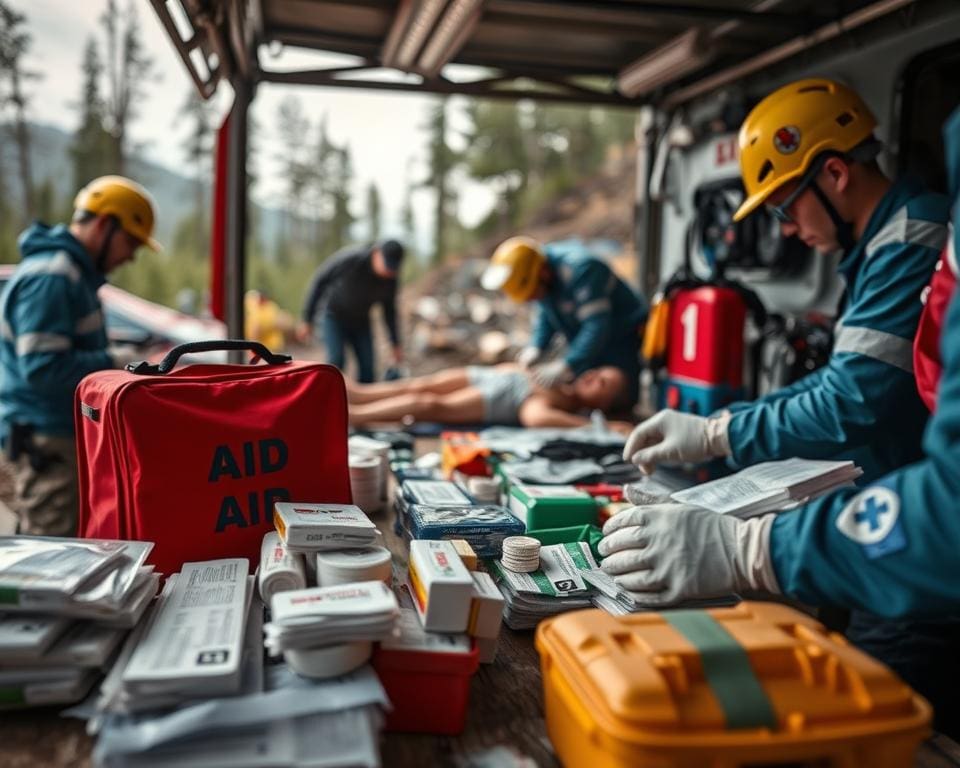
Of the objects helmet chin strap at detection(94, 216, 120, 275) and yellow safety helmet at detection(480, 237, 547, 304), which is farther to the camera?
yellow safety helmet at detection(480, 237, 547, 304)

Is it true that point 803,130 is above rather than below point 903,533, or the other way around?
above

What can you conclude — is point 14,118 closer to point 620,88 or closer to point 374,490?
point 620,88

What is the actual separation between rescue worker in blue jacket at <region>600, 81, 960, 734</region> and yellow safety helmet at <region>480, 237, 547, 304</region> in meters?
2.24

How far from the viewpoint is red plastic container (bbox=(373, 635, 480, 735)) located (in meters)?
1.07

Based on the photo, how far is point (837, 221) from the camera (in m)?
2.05

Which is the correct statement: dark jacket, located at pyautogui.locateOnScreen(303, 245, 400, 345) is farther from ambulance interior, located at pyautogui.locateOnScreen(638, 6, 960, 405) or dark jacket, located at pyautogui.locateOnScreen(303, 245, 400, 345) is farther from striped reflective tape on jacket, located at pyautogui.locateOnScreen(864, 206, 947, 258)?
striped reflective tape on jacket, located at pyautogui.locateOnScreen(864, 206, 947, 258)

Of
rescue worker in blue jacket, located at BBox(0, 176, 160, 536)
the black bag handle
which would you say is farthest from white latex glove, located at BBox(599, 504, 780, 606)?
rescue worker in blue jacket, located at BBox(0, 176, 160, 536)

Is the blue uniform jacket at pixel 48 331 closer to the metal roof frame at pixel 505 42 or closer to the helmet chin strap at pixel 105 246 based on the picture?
the helmet chin strap at pixel 105 246

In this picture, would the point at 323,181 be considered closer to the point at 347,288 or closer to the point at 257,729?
the point at 347,288

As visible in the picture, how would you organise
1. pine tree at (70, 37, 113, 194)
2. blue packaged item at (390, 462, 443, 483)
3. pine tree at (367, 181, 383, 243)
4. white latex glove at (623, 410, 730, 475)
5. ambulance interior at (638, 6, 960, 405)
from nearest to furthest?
white latex glove at (623, 410, 730, 475) < blue packaged item at (390, 462, 443, 483) < ambulance interior at (638, 6, 960, 405) < pine tree at (70, 37, 113, 194) < pine tree at (367, 181, 383, 243)

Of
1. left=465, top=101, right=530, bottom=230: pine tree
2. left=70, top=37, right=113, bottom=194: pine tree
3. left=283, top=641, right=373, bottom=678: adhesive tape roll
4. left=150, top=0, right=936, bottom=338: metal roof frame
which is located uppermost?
left=465, top=101, right=530, bottom=230: pine tree

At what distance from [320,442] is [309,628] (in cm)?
61

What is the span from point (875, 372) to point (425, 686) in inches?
54.1

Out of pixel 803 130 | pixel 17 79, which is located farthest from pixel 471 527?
pixel 17 79
